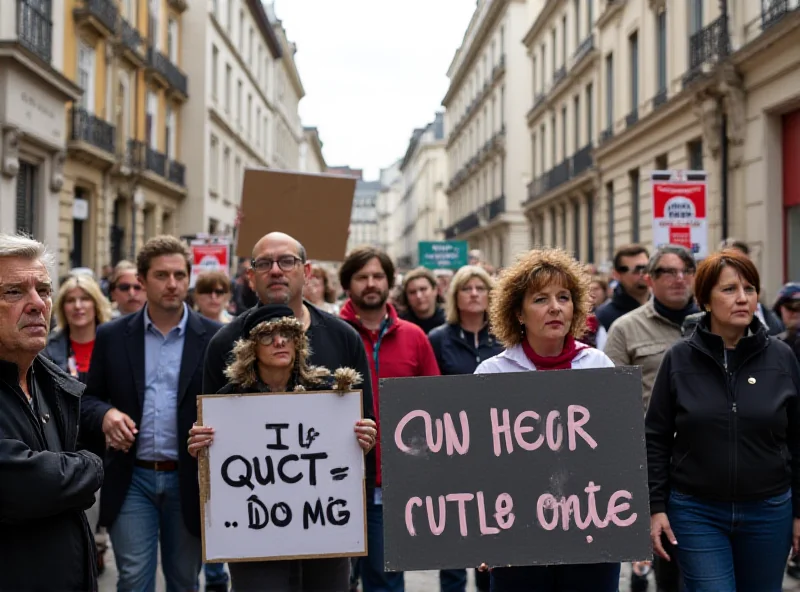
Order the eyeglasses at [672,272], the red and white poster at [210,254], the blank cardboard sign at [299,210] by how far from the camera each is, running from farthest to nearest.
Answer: the red and white poster at [210,254]
the blank cardboard sign at [299,210]
the eyeglasses at [672,272]

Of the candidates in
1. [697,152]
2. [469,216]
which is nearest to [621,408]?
[697,152]

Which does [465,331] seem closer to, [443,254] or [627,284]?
[627,284]

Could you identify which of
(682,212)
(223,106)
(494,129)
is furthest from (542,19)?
(682,212)

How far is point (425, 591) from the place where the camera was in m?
6.07

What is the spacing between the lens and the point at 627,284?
23.1ft

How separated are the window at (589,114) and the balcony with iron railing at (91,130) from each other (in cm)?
1358

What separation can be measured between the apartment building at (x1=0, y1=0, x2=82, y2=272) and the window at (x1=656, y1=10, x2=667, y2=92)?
1241 centimetres

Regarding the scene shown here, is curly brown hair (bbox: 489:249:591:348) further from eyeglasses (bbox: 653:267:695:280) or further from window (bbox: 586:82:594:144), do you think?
window (bbox: 586:82:594:144)

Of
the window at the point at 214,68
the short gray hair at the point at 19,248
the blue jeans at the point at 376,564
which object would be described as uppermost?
the window at the point at 214,68

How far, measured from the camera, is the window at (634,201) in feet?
76.3

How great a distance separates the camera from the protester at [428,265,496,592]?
6.07m

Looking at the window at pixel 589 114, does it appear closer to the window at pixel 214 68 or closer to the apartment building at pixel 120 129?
the apartment building at pixel 120 129

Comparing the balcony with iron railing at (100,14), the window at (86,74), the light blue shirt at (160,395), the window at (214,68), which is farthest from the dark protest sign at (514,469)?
the window at (214,68)

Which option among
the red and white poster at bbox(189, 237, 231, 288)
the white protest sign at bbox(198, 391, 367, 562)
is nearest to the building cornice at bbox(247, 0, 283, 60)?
the red and white poster at bbox(189, 237, 231, 288)
